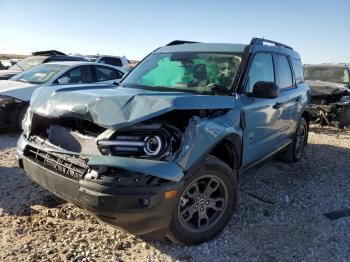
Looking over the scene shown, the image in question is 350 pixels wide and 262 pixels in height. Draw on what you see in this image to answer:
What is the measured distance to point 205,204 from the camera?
360 centimetres

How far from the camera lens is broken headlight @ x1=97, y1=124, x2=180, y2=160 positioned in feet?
9.86

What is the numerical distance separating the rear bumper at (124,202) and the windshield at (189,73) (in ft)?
5.07

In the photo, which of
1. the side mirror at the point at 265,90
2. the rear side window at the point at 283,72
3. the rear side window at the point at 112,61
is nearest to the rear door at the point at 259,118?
the side mirror at the point at 265,90

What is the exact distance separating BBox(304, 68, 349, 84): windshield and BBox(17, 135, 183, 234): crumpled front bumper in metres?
9.60

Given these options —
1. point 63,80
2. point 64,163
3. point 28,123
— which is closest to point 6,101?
point 63,80

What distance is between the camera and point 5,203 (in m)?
4.29

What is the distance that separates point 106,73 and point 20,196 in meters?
5.36

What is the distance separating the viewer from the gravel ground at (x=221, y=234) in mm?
3367

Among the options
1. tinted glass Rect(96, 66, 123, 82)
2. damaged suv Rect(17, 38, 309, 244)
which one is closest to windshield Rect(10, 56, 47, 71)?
tinted glass Rect(96, 66, 123, 82)

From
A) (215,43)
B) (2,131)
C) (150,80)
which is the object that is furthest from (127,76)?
(2,131)

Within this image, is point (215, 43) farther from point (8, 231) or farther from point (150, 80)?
point (8, 231)

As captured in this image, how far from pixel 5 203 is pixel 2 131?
13.6ft

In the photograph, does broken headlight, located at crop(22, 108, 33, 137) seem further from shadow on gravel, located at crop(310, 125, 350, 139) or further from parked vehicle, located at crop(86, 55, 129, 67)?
parked vehicle, located at crop(86, 55, 129, 67)

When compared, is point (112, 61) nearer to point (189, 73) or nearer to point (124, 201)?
point (189, 73)
